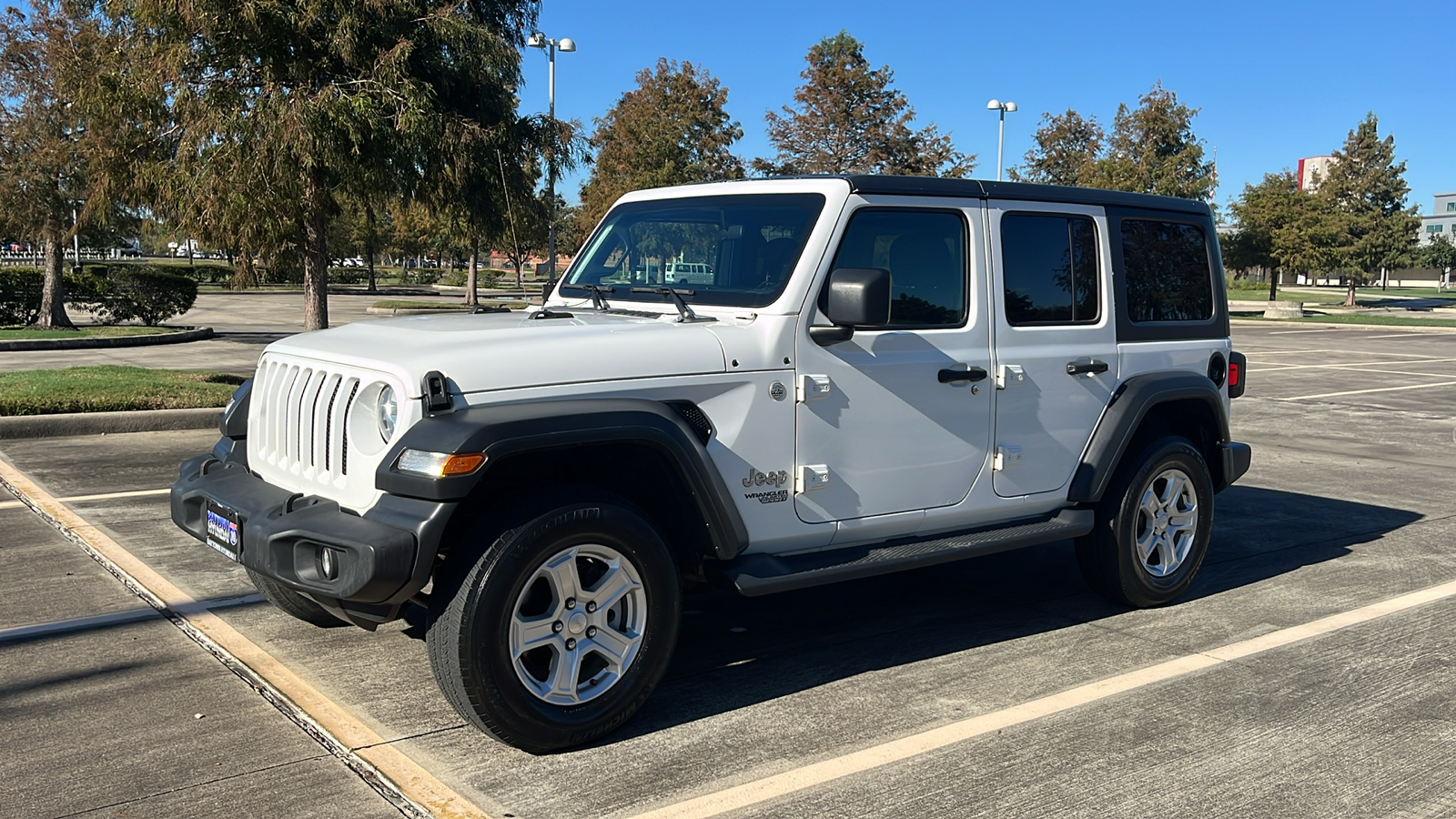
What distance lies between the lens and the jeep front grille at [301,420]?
413cm

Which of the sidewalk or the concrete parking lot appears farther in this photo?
the sidewalk

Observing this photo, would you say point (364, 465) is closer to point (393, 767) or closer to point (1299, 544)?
point (393, 767)

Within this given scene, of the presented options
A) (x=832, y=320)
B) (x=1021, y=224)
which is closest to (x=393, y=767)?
(x=832, y=320)

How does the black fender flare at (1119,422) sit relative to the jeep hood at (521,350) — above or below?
below

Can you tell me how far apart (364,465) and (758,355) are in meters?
1.44

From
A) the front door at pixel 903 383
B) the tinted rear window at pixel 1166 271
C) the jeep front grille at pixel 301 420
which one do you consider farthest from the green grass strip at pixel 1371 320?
the jeep front grille at pixel 301 420

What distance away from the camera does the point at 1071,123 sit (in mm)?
52438

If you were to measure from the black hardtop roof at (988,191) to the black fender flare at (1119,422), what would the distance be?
34.4 inches

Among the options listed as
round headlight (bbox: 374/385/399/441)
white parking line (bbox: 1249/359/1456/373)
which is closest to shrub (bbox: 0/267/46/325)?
round headlight (bbox: 374/385/399/441)

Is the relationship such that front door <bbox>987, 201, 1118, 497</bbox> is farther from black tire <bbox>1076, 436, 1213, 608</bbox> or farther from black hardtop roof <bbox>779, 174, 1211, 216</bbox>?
black tire <bbox>1076, 436, 1213, 608</bbox>

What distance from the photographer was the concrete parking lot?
3773mm

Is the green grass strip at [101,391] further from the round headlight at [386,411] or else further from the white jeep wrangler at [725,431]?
the round headlight at [386,411]

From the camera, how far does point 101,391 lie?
1141 cm

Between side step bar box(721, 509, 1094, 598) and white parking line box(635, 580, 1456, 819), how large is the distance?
25.8 inches
